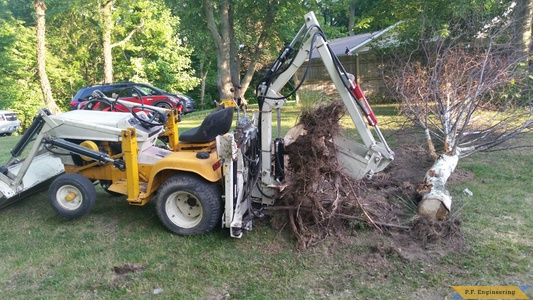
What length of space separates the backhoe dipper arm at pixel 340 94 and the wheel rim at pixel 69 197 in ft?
7.34

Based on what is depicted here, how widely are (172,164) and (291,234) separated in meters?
1.55

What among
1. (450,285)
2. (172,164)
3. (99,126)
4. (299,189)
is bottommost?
(450,285)

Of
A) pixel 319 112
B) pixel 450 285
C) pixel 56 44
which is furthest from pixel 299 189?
pixel 56 44

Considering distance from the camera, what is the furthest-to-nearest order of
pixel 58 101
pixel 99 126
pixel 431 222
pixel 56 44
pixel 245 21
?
pixel 58 101, pixel 56 44, pixel 245 21, pixel 99 126, pixel 431 222

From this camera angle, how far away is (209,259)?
3.87 metres

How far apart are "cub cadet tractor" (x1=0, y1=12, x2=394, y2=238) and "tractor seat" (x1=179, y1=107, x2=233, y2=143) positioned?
0.01 m

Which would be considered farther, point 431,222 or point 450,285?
point 431,222

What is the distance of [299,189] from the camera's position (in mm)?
4320

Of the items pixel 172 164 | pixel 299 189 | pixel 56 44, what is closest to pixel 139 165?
pixel 172 164

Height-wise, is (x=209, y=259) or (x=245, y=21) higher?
(x=245, y=21)

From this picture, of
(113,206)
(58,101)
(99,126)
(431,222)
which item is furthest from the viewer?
(58,101)

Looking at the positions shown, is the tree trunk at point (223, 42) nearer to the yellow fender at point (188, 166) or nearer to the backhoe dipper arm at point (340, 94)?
the yellow fender at point (188, 166)

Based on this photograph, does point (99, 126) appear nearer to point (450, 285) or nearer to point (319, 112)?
point (319, 112)

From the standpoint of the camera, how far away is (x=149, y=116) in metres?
5.20
